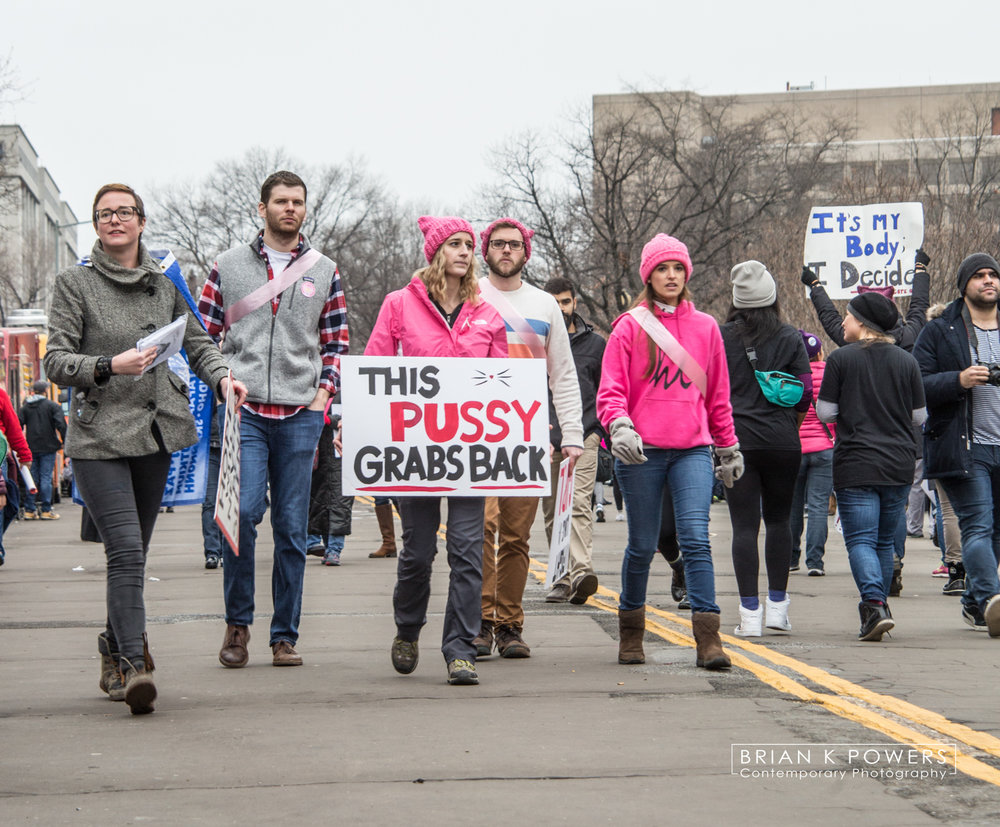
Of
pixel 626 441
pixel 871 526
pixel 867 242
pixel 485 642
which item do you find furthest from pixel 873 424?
pixel 867 242

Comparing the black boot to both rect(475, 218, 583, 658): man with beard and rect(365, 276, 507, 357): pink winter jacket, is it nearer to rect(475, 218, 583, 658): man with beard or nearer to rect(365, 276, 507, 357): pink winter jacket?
rect(475, 218, 583, 658): man with beard

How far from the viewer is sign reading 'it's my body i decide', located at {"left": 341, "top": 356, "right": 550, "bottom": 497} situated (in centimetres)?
716

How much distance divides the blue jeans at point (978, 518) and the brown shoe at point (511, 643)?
2668 mm

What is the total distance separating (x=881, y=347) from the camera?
880 centimetres

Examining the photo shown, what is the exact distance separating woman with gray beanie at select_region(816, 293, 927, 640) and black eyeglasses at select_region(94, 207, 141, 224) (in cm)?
404

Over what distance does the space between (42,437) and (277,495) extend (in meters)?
18.3

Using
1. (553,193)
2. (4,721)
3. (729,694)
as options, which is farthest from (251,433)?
(553,193)

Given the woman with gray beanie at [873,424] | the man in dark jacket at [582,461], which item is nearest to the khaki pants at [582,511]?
the man in dark jacket at [582,461]

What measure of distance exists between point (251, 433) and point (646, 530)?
188cm

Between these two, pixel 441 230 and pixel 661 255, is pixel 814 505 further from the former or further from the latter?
pixel 441 230

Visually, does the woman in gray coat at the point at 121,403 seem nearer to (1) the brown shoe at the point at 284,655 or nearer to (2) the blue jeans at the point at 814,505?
(1) the brown shoe at the point at 284,655

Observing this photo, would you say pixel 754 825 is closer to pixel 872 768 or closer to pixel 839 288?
pixel 872 768

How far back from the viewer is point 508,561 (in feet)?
25.9

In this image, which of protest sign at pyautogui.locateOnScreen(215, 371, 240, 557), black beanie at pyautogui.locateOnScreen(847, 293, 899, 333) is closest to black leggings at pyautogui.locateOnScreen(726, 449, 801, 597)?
black beanie at pyautogui.locateOnScreen(847, 293, 899, 333)
